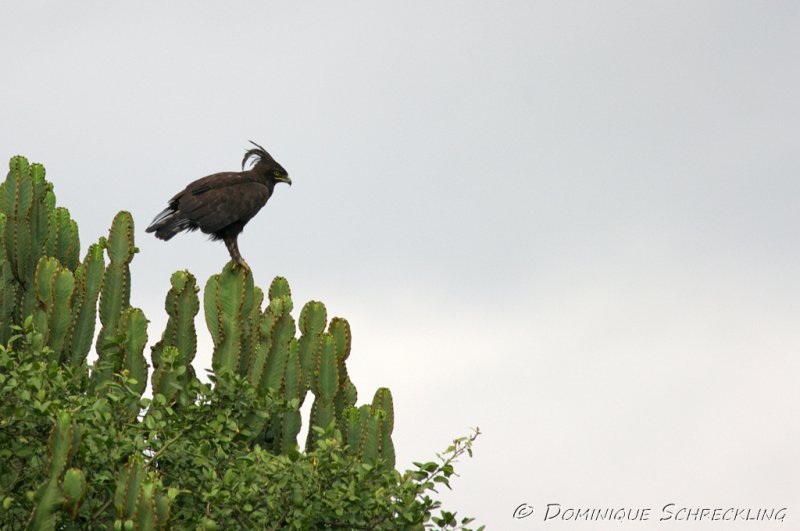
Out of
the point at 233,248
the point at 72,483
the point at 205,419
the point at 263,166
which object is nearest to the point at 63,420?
the point at 72,483

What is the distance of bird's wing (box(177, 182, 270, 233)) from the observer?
12797 mm

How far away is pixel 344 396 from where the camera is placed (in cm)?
1172

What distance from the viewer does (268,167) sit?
14.2 meters

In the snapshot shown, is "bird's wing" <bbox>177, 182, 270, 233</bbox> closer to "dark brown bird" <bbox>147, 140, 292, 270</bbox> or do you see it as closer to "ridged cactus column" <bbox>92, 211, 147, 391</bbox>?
"dark brown bird" <bbox>147, 140, 292, 270</bbox>

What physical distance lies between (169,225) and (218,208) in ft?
1.81

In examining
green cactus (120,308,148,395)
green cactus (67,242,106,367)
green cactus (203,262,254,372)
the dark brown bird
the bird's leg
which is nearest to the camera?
green cactus (120,308,148,395)

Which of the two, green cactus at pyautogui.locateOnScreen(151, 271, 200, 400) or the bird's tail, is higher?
the bird's tail

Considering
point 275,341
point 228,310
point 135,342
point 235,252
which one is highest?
point 235,252

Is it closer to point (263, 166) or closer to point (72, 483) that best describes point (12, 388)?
point (72, 483)

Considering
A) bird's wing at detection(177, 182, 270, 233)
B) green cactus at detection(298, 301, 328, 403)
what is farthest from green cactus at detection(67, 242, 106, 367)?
green cactus at detection(298, 301, 328, 403)

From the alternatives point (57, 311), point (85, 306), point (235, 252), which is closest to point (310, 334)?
point (235, 252)

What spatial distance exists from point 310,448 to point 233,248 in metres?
2.50

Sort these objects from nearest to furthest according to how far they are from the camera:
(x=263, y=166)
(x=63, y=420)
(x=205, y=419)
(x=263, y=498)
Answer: (x=63, y=420), (x=263, y=498), (x=205, y=419), (x=263, y=166)

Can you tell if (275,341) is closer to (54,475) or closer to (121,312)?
(121,312)
